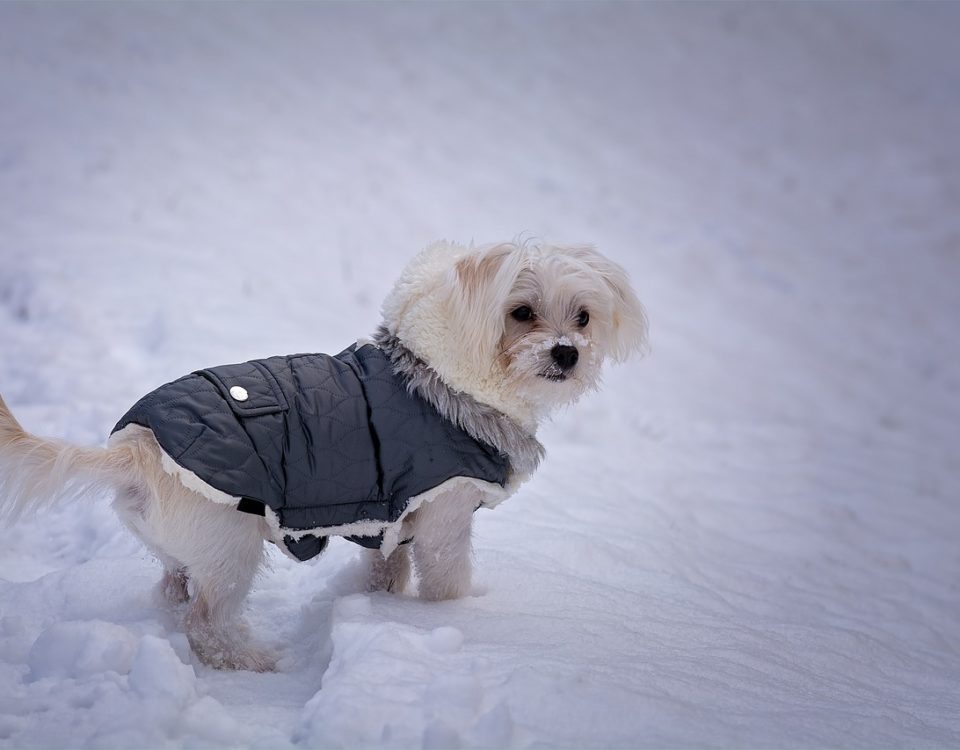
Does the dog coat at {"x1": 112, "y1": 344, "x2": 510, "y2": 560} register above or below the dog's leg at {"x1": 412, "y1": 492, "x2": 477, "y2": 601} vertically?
above

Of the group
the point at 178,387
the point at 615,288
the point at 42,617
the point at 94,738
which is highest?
the point at 615,288

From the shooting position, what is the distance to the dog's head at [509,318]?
2.68 m

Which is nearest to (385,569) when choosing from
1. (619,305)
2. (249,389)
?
(249,389)

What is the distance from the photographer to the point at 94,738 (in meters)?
1.83

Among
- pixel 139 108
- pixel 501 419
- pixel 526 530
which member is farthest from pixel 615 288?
pixel 139 108

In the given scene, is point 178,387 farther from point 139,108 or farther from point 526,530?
point 139,108

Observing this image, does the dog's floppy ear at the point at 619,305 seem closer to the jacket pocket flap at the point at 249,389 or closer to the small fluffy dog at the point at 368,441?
the small fluffy dog at the point at 368,441

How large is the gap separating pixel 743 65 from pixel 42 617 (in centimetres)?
1247

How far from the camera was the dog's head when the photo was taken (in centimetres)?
268

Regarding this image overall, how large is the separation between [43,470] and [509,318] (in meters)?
1.52

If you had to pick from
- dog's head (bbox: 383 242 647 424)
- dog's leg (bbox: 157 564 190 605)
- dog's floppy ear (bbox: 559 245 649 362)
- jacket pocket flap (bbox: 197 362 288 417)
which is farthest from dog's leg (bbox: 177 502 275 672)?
dog's floppy ear (bbox: 559 245 649 362)

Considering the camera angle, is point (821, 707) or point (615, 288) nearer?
point (821, 707)

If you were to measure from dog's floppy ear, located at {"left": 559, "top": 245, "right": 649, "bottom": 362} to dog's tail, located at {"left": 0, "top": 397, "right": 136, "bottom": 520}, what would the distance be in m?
1.68

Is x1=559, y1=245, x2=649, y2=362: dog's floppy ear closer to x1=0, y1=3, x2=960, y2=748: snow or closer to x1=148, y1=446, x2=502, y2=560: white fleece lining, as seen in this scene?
x1=148, y1=446, x2=502, y2=560: white fleece lining
